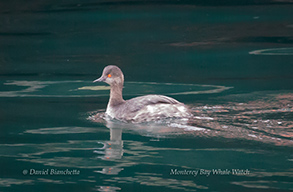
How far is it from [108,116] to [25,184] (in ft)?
9.59

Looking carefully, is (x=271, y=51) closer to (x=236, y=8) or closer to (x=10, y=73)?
(x=236, y=8)

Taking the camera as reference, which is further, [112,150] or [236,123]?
[236,123]

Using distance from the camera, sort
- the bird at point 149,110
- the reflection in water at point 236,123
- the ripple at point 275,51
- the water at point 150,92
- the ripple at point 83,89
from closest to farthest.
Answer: the water at point 150,92 < the reflection in water at point 236,123 < the bird at point 149,110 < the ripple at point 83,89 < the ripple at point 275,51

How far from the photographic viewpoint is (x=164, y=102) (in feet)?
26.7

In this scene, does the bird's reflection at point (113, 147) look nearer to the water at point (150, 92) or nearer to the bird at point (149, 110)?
the water at point (150, 92)

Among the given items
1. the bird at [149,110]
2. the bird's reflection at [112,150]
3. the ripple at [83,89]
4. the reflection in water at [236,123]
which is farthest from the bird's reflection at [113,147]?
the ripple at [83,89]

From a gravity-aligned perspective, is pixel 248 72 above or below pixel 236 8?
below

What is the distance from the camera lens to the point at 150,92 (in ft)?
33.5

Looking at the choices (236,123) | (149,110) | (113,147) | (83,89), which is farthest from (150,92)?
(113,147)

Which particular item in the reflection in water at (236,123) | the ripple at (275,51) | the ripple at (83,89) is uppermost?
the ripple at (275,51)

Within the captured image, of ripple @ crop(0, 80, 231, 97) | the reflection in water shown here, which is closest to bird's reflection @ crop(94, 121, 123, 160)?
the reflection in water

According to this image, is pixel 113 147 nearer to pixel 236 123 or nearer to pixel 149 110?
pixel 149 110

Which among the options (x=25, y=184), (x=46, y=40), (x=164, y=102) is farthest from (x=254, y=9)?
(x=25, y=184)

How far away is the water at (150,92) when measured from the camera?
5.98 meters
